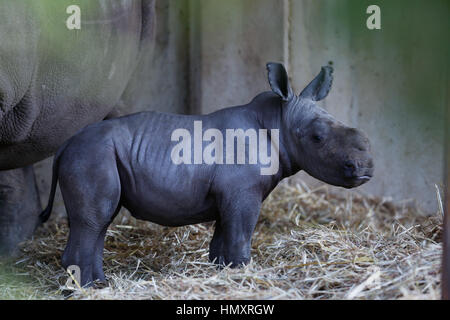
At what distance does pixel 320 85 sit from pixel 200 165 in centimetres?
87

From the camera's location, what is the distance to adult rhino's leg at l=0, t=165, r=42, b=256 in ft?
16.1

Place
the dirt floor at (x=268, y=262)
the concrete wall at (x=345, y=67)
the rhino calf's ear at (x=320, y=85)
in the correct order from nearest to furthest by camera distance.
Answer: the dirt floor at (x=268, y=262)
the rhino calf's ear at (x=320, y=85)
the concrete wall at (x=345, y=67)

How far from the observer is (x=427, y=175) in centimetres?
593

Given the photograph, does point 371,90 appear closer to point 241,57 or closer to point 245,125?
point 241,57

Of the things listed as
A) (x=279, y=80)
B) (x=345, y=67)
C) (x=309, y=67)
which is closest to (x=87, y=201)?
(x=279, y=80)

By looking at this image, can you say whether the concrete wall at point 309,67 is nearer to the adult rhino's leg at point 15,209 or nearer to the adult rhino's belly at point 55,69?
the adult rhino's leg at point 15,209

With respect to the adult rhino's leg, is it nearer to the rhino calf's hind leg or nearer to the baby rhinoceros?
the baby rhinoceros

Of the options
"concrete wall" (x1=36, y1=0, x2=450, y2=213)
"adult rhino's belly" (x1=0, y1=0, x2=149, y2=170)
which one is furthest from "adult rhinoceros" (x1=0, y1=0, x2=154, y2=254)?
"concrete wall" (x1=36, y1=0, x2=450, y2=213)

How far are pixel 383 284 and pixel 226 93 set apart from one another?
129 inches

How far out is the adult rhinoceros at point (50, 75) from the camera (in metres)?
3.47

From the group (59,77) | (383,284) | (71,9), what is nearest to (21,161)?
(59,77)

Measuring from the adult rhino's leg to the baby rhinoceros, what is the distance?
1.40 m

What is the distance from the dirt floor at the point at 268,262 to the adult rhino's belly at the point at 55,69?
77cm

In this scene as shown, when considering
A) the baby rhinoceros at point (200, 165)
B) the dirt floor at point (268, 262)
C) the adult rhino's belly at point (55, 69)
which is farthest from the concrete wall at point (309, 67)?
the baby rhinoceros at point (200, 165)
